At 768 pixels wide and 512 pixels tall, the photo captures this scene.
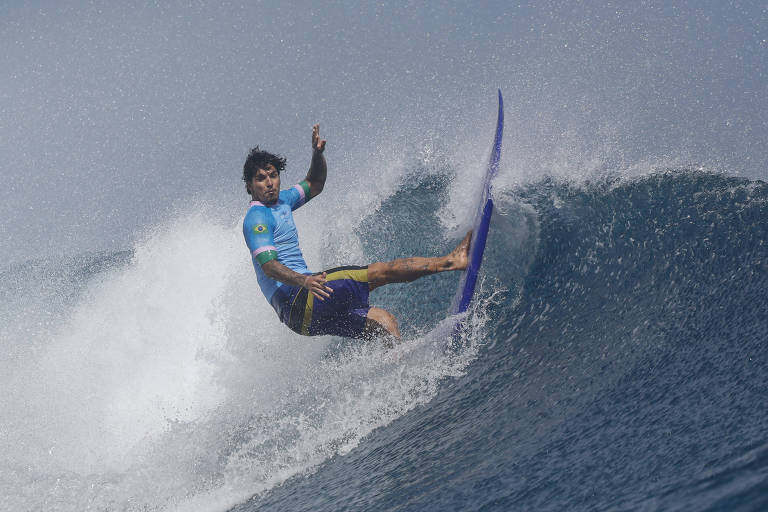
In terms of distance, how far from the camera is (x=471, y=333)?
213 inches

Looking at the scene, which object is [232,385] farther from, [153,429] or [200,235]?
[200,235]

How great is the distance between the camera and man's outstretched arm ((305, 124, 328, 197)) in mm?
5238

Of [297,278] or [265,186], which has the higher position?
[265,186]

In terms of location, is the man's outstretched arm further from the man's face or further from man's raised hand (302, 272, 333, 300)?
man's raised hand (302, 272, 333, 300)

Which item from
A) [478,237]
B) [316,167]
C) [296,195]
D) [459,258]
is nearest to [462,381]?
[459,258]

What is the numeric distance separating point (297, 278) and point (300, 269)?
15.8 inches

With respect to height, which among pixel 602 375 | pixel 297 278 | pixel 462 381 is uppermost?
pixel 297 278

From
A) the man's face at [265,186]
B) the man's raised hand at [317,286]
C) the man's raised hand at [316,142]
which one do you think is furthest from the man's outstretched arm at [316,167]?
the man's raised hand at [317,286]

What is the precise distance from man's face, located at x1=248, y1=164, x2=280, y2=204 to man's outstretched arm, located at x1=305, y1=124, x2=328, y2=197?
432 millimetres

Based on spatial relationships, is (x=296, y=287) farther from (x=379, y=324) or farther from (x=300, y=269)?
(x=379, y=324)

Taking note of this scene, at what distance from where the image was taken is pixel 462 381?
4.91m

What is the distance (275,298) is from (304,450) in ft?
3.47

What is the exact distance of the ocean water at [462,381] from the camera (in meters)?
3.03

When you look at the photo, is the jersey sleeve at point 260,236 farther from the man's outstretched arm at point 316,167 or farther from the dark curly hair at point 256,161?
the man's outstretched arm at point 316,167
